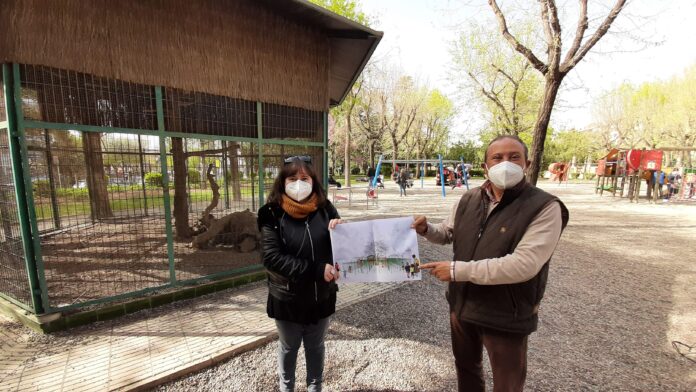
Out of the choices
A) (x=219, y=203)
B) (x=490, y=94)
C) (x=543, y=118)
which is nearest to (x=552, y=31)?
(x=543, y=118)

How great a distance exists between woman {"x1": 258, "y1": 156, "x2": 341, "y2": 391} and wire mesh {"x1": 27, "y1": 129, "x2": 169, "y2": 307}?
2816mm

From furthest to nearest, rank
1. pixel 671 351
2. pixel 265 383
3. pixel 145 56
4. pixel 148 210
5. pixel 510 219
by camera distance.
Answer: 1. pixel 148 210
2. pixel 145 56
3. pixel 671 351
4. pixel 265 383
5. pixel 510 219

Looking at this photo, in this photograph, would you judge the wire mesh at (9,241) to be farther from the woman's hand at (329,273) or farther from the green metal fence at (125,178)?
the woman's hand at (329,273)

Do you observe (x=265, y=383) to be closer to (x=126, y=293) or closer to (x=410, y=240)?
(x=410, y=240)

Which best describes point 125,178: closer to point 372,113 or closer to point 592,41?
point 592,41

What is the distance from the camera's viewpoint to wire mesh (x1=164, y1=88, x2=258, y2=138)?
4.14 metres

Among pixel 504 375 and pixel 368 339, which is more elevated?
pixel 504 375

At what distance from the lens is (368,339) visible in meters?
3.37

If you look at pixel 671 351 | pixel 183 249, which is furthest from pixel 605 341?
pixel 183 249

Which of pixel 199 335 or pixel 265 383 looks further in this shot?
pixel 199 335

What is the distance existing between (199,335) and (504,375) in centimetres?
299

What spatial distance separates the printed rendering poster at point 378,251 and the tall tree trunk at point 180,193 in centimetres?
335

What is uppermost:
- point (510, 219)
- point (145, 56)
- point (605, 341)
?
point (145, 56)

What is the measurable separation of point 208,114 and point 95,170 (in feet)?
7.17
